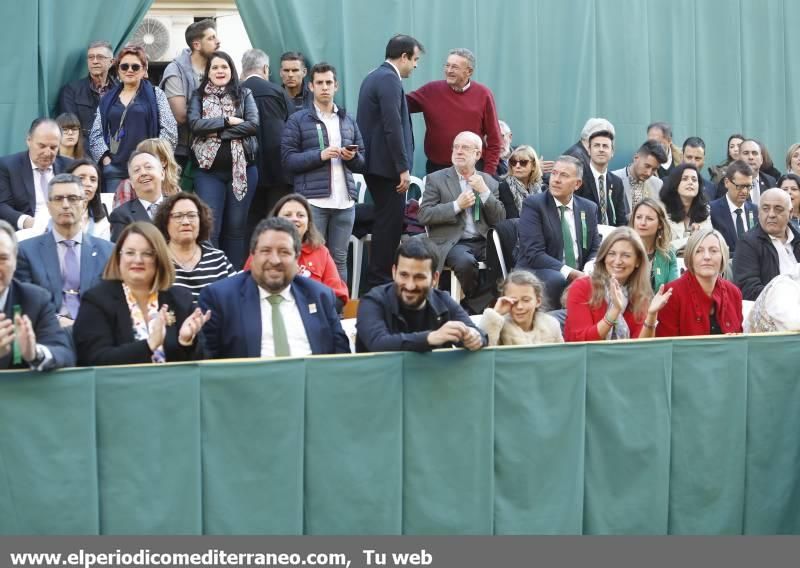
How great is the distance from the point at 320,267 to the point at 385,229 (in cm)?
192

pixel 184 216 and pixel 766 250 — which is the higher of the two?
pixel 184 216

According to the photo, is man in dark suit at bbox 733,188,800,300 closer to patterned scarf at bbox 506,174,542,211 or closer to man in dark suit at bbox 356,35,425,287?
patterned scarf at bbox 506,174,542,211

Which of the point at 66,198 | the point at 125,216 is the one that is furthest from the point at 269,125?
the point at 66,198

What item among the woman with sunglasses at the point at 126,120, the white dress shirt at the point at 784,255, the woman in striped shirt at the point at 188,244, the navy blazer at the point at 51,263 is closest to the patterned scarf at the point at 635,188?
the white dress shirt at the point at 784,255

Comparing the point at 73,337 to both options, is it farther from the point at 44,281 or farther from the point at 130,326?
the point at 44,281

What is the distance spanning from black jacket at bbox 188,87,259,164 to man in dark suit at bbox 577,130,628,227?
2.49 metres

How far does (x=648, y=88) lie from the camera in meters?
12.9

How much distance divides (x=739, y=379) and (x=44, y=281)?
3.56 m

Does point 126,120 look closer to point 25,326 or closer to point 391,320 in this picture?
point 391,320

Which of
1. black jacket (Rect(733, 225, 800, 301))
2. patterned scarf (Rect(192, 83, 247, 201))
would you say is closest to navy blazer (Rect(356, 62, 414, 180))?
patterned scarf (Rect(192, 83, 247, 201))

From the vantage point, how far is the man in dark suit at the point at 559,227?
9523 mm

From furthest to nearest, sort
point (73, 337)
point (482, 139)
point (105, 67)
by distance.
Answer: point (482, 139)
point (105, 67)
point (73, 337)

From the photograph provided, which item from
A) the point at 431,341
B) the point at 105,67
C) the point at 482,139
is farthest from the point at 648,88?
the point at 431,341

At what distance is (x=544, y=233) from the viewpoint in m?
9.55
